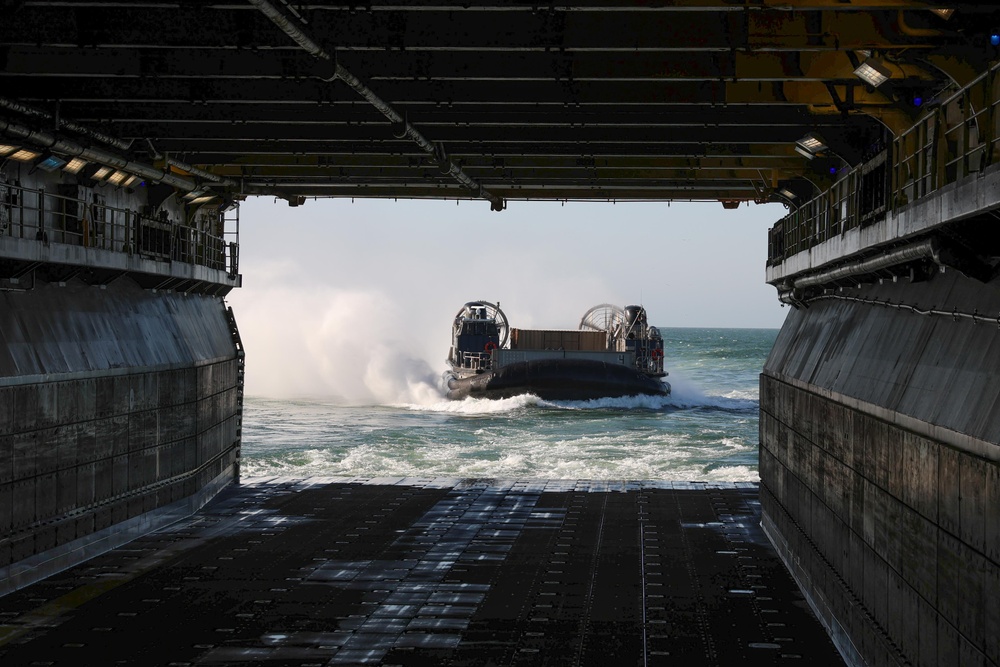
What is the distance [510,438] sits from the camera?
52.9 metres

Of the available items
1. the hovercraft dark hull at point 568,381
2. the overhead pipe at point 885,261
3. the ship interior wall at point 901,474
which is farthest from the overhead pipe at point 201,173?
the hovercraft dark hull at point 568,381

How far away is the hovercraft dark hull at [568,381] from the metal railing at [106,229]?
33.4 meters

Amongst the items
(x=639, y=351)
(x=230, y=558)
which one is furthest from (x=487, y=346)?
(x=230, y=558)

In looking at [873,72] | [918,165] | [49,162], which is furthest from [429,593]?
[49,162]

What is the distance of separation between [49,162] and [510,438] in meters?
33.6

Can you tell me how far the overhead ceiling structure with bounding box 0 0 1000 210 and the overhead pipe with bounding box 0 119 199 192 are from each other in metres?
0.07

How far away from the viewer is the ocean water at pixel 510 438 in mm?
40938

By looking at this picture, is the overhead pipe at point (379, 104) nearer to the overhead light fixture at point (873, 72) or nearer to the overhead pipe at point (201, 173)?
the overhead pipe at point (201, 173)

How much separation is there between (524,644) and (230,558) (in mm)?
7277

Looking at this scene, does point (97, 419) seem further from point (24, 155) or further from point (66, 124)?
point (66, 124)

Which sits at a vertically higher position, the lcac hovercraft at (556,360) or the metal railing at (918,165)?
the metal railing at (918,165)

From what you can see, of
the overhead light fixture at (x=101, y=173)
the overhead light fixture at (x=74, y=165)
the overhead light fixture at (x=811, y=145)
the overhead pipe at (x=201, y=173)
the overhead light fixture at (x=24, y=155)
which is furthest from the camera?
the overhead pipe at (x=201, y=173)

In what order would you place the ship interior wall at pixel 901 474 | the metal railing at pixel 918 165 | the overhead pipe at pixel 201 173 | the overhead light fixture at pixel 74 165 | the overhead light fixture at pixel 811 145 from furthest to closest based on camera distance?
1. the overhead pipe at pixel 201 173
2. the overhead light fixture at pixel 74 165
3. the overhead light fixture at pixel 811 145
4. the metal railing at pixel 918 165
5. the ship interior wall at pixel 901 474

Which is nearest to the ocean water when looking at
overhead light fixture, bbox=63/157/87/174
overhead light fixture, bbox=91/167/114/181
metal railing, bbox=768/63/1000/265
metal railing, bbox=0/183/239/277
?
metal railing, bbox=0/183/239/277
